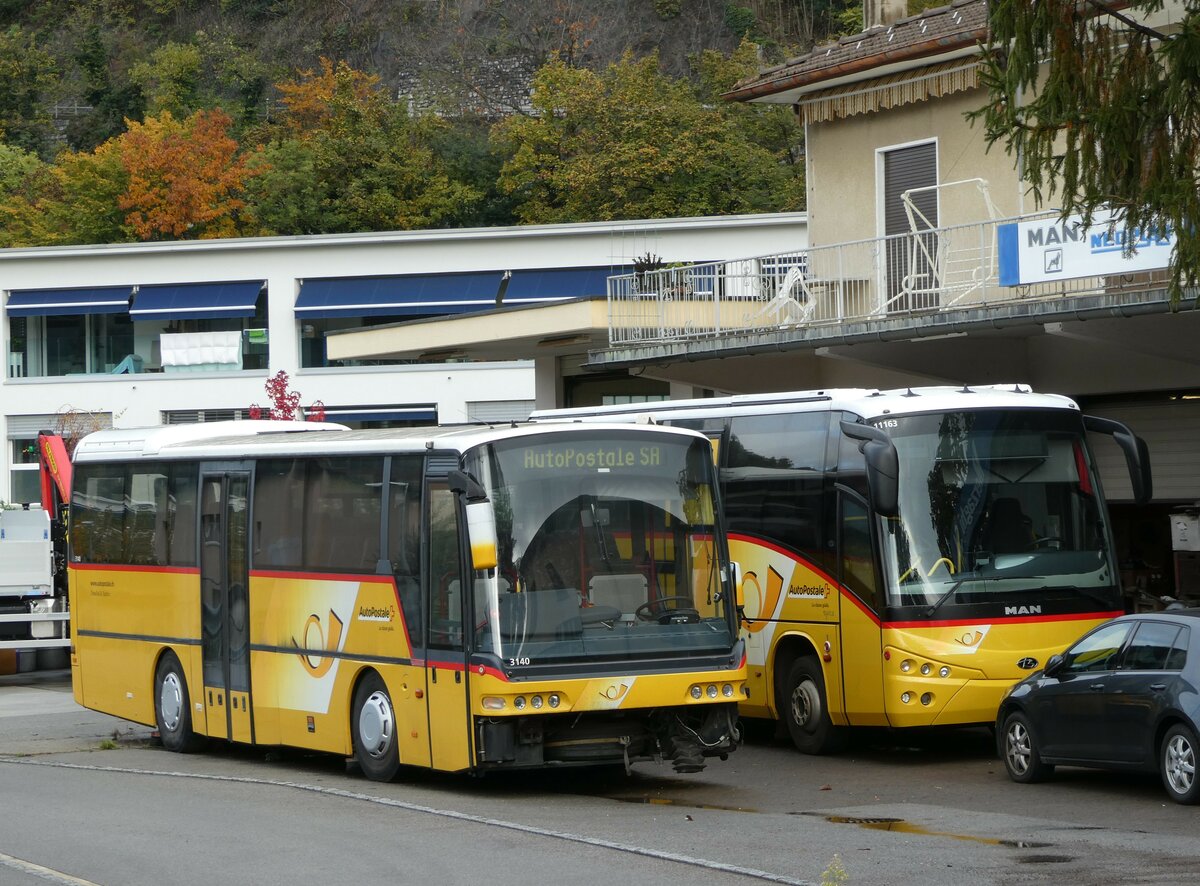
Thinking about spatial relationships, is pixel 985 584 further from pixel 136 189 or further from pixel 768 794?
pixel 136 189

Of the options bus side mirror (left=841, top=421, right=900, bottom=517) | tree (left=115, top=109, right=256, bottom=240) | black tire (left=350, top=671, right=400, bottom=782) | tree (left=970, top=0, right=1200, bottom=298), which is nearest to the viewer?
tree (left=970, top=0, right=1200, bottom=298)

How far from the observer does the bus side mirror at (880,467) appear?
47.9 ft

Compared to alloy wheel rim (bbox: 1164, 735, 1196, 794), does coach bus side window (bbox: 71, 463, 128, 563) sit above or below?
above

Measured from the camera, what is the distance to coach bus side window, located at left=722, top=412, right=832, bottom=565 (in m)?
16.5

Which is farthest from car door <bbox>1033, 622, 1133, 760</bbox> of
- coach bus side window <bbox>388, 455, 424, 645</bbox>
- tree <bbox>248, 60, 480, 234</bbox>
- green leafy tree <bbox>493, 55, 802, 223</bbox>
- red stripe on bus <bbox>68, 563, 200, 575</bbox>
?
tree <bbox>248, 60, 480, 234</bbox>

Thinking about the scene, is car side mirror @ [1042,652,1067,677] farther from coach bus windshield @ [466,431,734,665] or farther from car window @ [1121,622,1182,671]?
coach bus windshield @ [466,431,734,665]

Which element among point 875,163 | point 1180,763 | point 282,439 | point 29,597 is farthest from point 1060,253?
point 29,597

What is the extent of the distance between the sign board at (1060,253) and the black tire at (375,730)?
843 cm

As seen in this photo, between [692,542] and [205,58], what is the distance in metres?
69.6

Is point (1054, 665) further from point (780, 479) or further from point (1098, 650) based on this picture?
point (780, 479)

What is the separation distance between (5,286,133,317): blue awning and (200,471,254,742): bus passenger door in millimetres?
41847

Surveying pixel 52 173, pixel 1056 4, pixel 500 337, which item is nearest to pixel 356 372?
pixel 52 173

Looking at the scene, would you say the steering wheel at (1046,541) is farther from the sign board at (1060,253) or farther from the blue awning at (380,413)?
the blue awning at (380,413)

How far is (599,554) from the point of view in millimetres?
13312
